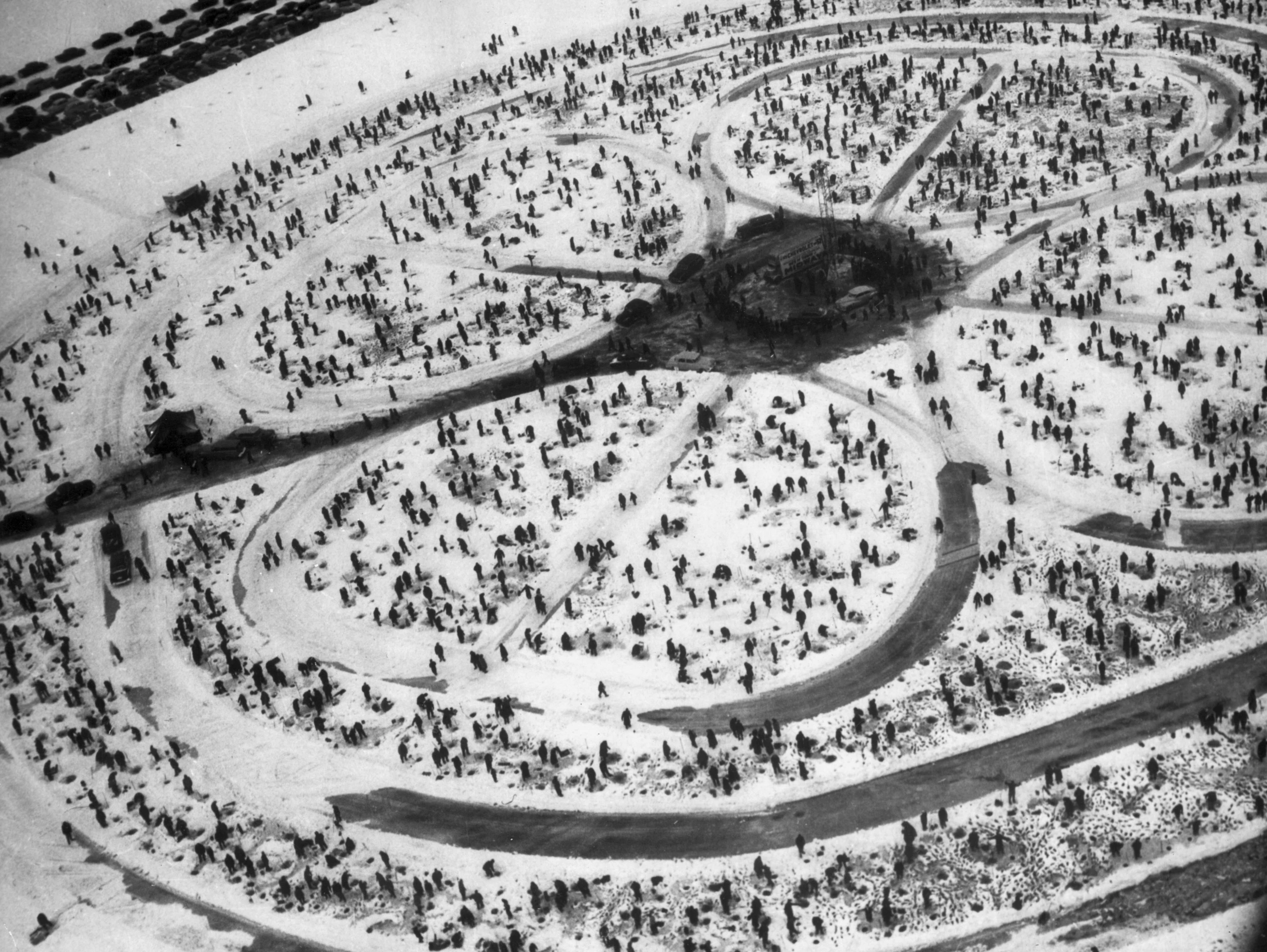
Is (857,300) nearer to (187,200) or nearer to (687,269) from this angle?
(687,269)

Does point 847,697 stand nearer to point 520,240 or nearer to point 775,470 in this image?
point 775,470

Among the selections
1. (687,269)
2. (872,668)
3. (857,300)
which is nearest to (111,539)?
(687,269)

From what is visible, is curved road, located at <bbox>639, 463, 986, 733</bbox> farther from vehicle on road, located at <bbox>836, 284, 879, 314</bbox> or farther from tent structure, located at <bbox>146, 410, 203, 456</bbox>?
tent structure, located at <bbox>146, 410, 203, 456</bbox>

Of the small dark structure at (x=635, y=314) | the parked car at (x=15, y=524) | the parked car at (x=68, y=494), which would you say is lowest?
the parked car at (x=15, y=524)

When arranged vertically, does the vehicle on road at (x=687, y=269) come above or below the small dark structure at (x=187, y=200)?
below

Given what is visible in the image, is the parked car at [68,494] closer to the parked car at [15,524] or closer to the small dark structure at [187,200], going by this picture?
the parked car at [15,524]

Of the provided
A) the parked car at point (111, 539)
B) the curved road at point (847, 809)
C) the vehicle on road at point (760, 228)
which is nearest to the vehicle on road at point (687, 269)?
the vehicle on road at point (760, 228)

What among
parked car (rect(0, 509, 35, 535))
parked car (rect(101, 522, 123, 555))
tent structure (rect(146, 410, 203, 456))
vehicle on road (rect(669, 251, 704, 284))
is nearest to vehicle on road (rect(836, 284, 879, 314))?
vehicle on road (rect(669, 251, 704, 284))
